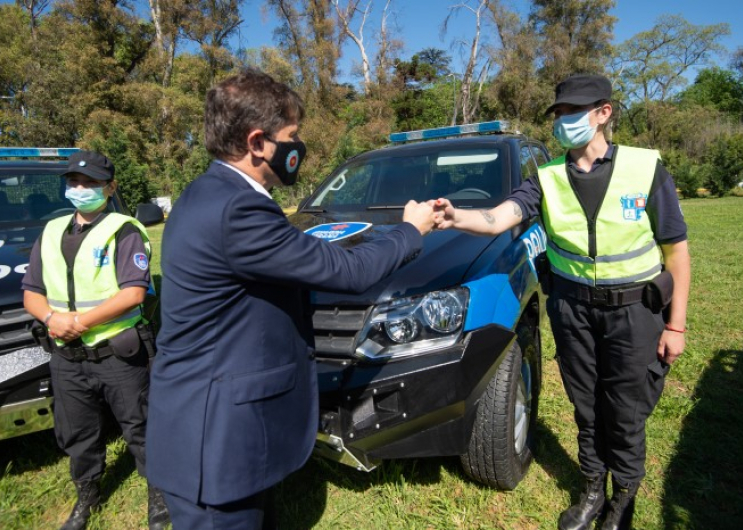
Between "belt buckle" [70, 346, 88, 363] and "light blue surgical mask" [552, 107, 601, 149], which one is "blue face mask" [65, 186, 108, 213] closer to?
"belt buckle" [70, 346, 88, 363]

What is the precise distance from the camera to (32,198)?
4.04 metres

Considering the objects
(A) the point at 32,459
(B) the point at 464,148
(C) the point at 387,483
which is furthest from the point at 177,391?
(B) the point at 464,148

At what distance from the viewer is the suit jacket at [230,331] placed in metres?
1.33

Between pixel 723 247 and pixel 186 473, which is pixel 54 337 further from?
pixel 723 247

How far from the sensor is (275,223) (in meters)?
1.34

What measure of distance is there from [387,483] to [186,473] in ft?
4.89

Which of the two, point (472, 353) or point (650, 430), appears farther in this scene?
point (650, 430)

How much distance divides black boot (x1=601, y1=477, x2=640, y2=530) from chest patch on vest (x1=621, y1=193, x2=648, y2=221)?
1.23 m

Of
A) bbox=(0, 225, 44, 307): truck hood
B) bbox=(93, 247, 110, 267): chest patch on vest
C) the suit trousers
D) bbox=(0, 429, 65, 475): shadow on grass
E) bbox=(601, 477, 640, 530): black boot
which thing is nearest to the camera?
the suit trousers

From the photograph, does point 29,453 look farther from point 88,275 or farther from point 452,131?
point 452,131

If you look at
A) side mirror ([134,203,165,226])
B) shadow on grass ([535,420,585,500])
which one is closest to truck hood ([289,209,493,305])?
shadow on grass ([535,420,585,500])

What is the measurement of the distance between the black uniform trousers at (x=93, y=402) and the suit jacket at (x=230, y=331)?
3.45ft

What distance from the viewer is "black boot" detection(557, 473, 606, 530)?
231 cm

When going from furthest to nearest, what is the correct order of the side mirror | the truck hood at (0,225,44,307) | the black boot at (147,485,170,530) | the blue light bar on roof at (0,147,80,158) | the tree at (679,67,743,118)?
1. the tree at (679,67,743,118)
2. the blue light bar on roof at (0,147,80,158)
3. the side mirror
4. the truck hood at (0,225,44,307)
5. the black boot at (147,485,170,530)
